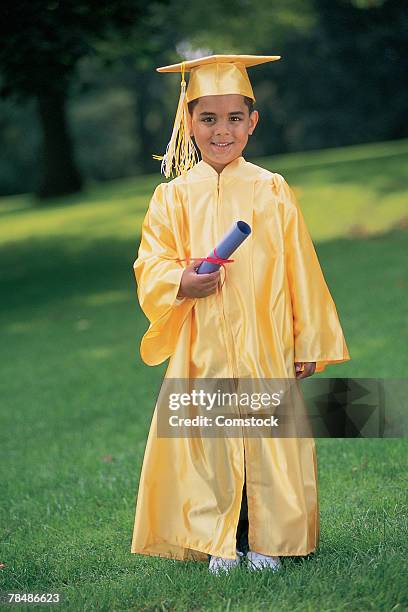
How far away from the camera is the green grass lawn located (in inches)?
141

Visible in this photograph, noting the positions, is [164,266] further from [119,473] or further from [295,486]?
[119,473]

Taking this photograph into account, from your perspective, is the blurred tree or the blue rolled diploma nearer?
the blue rolled diploma

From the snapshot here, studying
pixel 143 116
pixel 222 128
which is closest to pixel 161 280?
pixel 222 128

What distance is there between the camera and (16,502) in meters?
5.38

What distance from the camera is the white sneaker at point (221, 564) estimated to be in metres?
3.66

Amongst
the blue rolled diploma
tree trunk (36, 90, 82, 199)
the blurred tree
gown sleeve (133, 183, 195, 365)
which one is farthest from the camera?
tree trunk (36, 90, 82, 199)

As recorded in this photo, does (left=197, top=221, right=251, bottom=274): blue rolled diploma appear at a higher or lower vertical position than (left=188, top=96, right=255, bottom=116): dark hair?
lower

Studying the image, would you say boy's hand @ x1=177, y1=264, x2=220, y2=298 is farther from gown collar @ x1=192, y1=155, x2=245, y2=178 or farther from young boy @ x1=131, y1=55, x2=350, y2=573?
gown collar @ x1=192, y1=155, x2=245, y2=178

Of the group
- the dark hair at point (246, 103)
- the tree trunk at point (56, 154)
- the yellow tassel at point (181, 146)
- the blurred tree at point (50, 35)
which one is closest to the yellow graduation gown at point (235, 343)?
the yellow tassel at point (181, 146)

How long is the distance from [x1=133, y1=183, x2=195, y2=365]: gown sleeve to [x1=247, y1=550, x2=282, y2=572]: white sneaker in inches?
33.7

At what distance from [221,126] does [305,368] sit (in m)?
1.00

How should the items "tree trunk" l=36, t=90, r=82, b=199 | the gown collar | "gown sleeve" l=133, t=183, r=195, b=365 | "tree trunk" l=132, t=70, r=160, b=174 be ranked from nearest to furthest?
"gown sleeve" l=133, t=183, r=195, b=365
the gown collar
"tree trunk" l=36, t=90, r=82, b=199
"tree trunk" l=132, t=70, r=160, b=174

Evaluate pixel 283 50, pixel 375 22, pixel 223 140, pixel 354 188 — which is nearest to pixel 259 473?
pixel 223 140

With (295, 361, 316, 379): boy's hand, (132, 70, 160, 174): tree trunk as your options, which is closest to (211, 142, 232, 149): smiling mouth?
(295, 361, 316, 379): boy's hand
